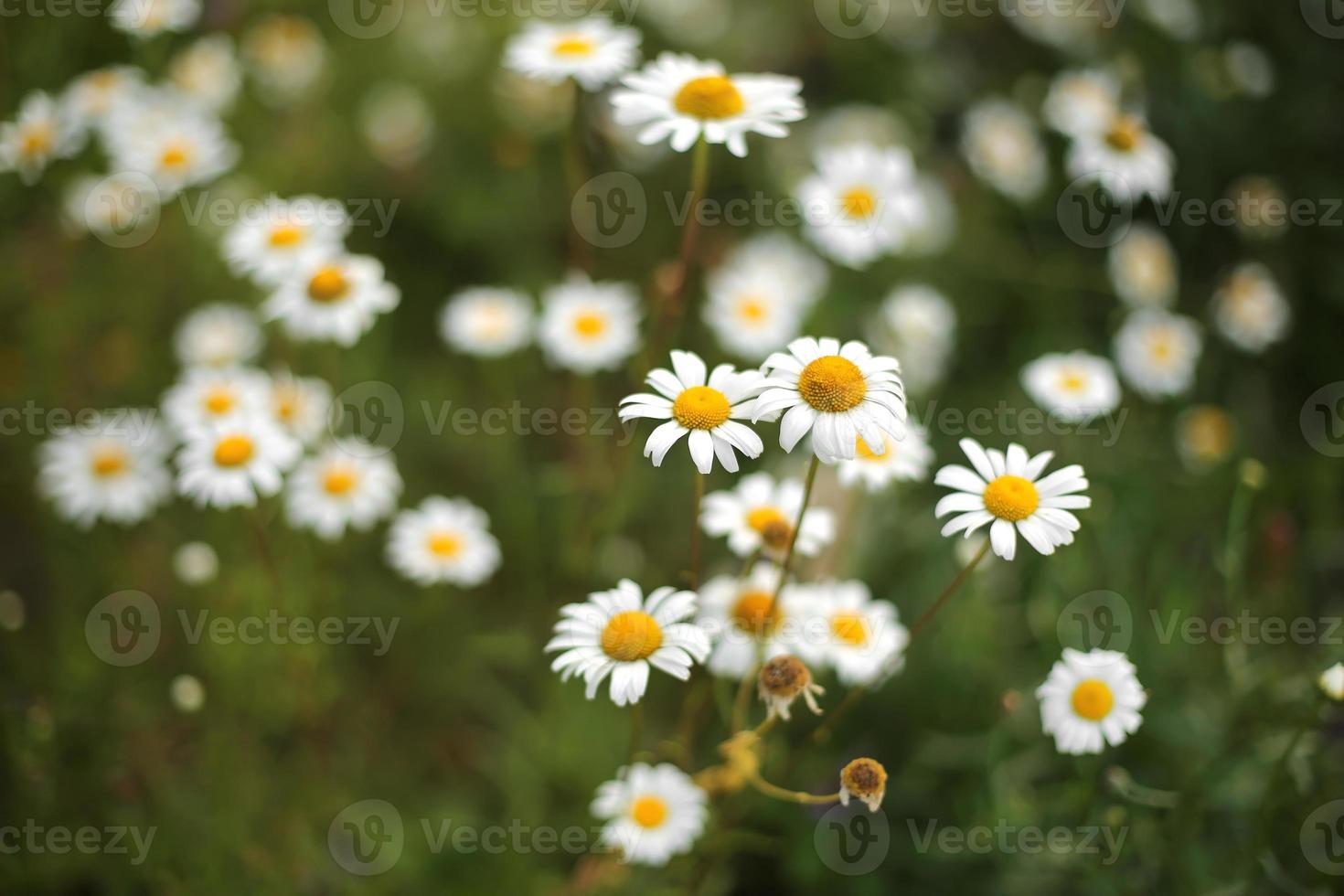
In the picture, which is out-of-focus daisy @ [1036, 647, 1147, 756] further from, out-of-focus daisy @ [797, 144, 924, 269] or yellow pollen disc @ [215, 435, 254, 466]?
yellow pollen disc @ [215, 435, 254, 466]

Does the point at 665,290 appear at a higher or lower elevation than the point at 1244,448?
lower

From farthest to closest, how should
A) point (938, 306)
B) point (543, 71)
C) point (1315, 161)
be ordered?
point (1315, 161), point (938, 306), point (543, 71)

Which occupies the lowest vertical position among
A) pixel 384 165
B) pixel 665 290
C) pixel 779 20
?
pixel 665 290

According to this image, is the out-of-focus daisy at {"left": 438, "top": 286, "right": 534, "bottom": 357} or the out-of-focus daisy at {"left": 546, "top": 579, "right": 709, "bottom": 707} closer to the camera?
the out-of-focus daisy at {"left": 546, "top": 579, "right": 709, "bottom": 707}

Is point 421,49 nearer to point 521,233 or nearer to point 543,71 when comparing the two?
point 521,233

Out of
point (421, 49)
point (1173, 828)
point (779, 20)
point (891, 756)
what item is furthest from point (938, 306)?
point (421, 49)

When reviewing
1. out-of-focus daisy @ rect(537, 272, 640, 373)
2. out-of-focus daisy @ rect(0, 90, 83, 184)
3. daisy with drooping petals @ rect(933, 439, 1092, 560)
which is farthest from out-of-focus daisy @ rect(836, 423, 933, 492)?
out-of-focus daisy @ rect(0, 90, 83, 184)

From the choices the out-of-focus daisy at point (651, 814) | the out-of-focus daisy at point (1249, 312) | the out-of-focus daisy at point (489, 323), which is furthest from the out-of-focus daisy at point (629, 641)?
the out-of-focus daisy at point (1249, 312)
